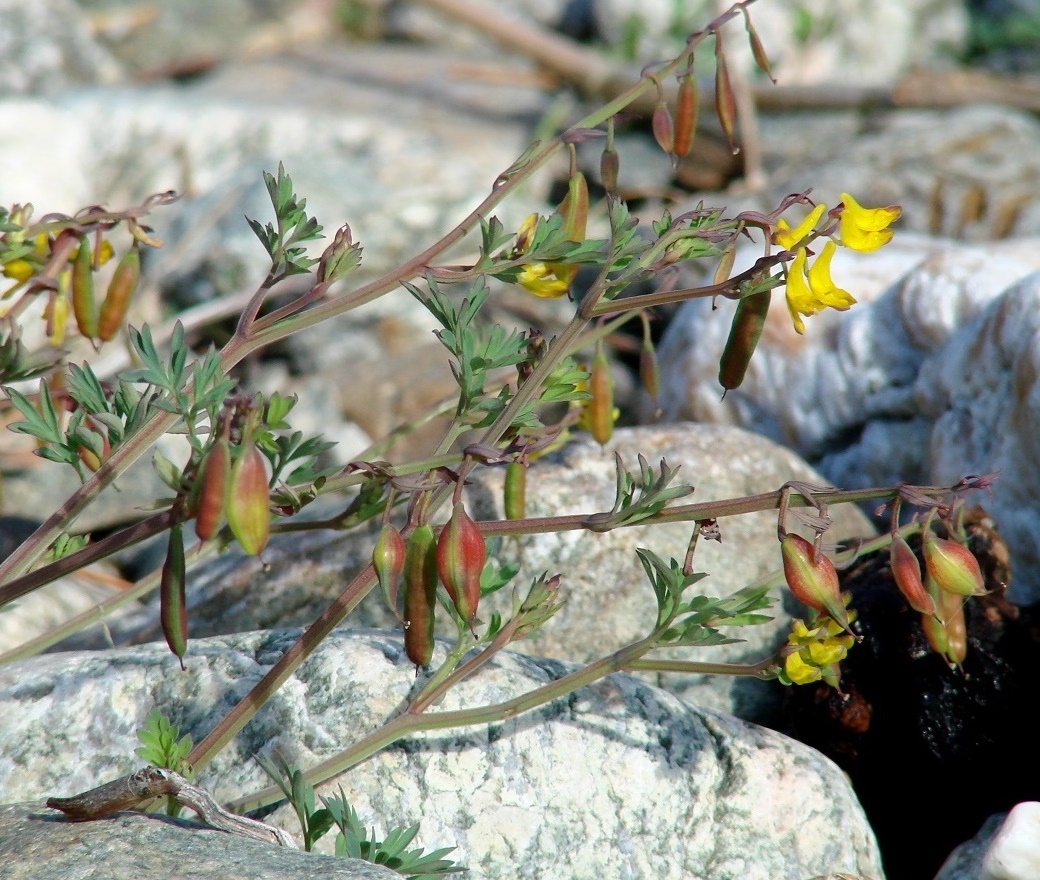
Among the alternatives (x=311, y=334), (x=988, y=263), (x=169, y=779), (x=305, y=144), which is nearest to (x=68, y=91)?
(x=305, y=144)

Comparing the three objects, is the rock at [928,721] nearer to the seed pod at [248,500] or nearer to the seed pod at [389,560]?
the seed pod at [389,560]

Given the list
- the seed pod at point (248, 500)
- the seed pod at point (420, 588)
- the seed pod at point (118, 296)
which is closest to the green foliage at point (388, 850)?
the seed pod at point (420, 588)

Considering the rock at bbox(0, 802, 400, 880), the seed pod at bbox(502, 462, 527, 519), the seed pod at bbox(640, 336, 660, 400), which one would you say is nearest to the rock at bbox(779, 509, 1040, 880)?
the seed pod at bbox(640, 336, 660, 400)

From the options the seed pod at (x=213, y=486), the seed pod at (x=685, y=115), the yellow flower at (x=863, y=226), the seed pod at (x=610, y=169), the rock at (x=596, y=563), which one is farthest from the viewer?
the rock at (x=596, y=563)

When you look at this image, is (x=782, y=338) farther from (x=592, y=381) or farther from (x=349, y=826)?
(x=349, y=826)

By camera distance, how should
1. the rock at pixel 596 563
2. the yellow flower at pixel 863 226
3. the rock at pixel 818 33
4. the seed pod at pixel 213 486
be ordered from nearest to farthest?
the seed pod at pixel 213 486
the yellow flower at pixel 863 226
the rock at pixel 596 563
the rock at pixel 818 33

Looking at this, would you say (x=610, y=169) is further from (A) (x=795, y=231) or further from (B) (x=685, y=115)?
(A) (x=795, y=231)

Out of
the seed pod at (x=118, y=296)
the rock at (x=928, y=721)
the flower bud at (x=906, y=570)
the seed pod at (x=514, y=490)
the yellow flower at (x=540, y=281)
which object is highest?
the yellow flower at (x=540, y=281)

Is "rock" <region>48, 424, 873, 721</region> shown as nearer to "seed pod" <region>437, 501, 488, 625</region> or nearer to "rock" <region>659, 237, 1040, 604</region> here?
"rock" <region>659, 237, 1040, 604</region>
